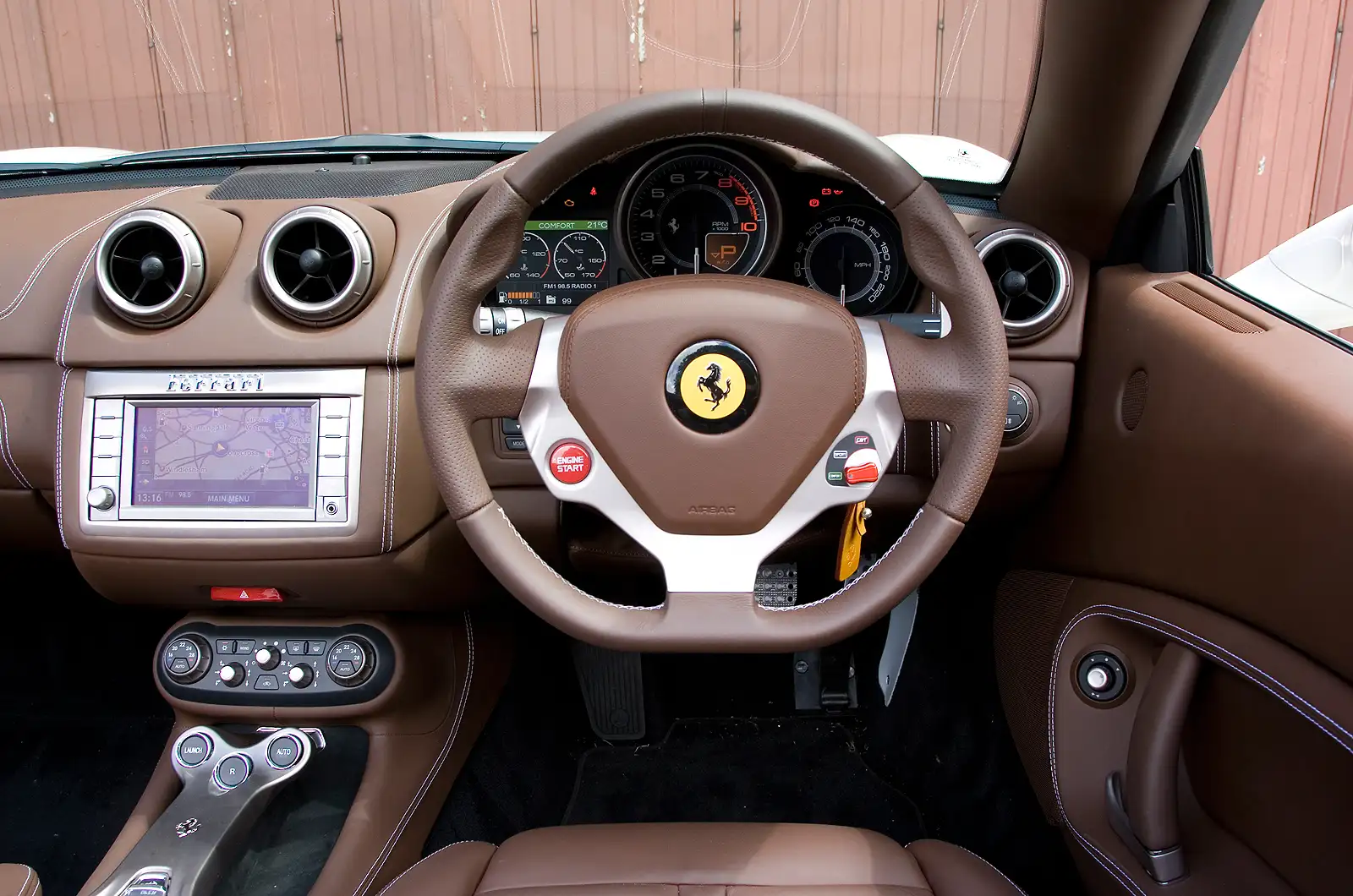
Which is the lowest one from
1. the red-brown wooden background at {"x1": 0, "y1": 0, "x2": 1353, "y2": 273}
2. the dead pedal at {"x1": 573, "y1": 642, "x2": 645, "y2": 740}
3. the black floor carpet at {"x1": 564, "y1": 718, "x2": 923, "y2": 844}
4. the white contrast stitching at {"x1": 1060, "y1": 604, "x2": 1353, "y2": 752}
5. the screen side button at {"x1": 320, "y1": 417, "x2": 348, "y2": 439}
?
the black floor carpet at {"x1": 564, "y1": 718, "x2": 923, "y2": 844}

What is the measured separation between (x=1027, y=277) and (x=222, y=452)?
1317 mm

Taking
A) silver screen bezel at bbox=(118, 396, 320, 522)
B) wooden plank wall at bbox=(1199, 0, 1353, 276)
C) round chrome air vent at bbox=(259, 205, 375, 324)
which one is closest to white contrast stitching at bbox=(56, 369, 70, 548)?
silver screen bezel at bbox=(118, 396, 320, 522)

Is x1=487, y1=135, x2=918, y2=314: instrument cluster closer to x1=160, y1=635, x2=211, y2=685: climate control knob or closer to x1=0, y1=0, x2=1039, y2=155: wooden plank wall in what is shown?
x1=0, y1=0, x2=1039, y2=155: wooden plank wall

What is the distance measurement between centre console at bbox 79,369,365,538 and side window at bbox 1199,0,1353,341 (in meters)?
1.38

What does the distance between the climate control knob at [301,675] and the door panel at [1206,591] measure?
129 centimetres

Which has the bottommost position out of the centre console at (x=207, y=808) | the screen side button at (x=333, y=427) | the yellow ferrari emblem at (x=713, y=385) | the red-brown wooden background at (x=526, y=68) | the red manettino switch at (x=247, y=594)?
the centre console at (x=207, y=808)

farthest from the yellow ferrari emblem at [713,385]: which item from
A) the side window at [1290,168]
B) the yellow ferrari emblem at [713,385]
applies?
the side window at [1290,168]

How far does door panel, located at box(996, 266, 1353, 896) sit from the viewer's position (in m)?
0.90

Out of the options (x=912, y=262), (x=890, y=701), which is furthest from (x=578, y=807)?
(x=912, y=262)

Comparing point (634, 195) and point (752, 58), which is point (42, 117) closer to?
point (752, 58)

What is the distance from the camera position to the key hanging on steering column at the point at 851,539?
1.11m

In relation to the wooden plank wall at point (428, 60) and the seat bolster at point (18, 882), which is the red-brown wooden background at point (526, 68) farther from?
the seat bolster at point (18, 882)

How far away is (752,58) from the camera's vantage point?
117 inches

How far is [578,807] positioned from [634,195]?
130cm
